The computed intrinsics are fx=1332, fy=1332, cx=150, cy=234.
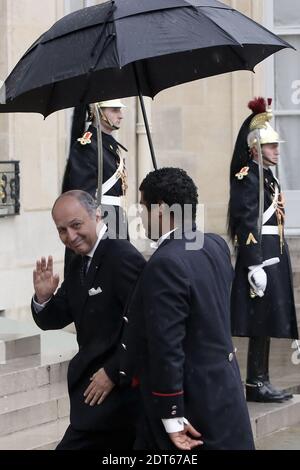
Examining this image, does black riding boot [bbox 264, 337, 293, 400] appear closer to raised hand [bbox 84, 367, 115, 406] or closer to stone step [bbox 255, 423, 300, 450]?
stone step [bbox 255, 423, 300, 450]

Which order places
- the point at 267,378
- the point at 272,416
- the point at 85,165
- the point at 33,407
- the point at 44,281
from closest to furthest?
the point at 44,281 → the point at 85,165 → the point at 33,407 → the point at 272,416 → the point at 267,378

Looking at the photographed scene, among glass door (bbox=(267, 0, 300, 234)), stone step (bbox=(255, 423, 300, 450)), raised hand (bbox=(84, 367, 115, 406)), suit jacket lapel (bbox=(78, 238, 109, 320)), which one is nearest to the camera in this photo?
raised hand (bbox=(84, 367, 115, 406))

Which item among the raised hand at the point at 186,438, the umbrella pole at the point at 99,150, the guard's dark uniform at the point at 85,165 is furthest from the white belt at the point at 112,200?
the raised hand at the point at 186,438

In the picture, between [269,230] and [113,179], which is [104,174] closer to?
[113,179]

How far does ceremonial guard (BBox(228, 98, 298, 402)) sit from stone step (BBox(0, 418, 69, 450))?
1.30 m

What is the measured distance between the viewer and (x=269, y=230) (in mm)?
8414

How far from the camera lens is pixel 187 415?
4711 millimetres

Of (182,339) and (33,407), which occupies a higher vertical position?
(182,339)

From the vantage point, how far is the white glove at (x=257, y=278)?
8164 mm

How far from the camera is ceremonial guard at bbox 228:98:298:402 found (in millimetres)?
8227

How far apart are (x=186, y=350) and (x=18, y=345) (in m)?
4.00

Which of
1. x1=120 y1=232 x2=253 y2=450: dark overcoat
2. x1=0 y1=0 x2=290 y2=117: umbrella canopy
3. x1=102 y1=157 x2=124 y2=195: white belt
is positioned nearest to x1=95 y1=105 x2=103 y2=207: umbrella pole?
x1=102 y1=157 x2=124 y2=195: white belt

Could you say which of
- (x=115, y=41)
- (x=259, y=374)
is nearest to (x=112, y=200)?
(x=259, y=374)
